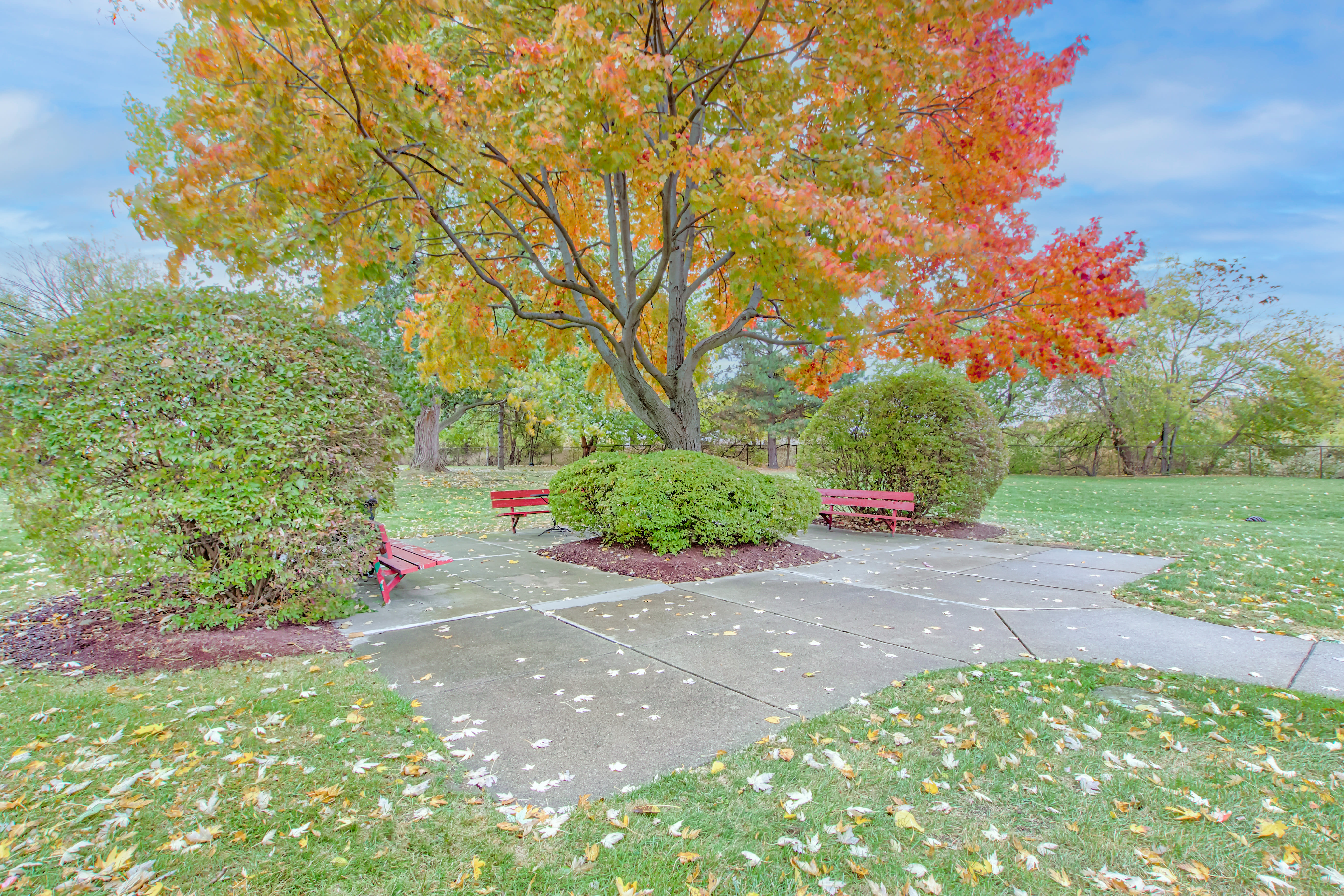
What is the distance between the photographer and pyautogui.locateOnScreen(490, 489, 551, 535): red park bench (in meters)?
9.80

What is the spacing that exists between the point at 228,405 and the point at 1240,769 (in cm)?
601

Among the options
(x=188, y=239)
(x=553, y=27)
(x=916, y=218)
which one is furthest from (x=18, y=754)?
(x=916, y=218)

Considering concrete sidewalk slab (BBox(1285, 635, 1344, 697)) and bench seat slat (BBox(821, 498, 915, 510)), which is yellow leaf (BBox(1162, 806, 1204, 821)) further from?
bench seat slat (BBox(821, 498, 915, 510))

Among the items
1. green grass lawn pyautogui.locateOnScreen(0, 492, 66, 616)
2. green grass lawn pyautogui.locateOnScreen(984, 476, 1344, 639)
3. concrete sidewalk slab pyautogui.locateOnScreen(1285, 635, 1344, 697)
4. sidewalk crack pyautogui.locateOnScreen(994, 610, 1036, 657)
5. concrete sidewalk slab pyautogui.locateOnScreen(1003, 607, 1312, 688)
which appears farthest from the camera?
green grass lawn pyautogui.locateOnScreen(0, 492, 66, 616)

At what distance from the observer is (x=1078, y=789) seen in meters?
2.49

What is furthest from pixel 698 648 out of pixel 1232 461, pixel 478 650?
pixel 1232 461

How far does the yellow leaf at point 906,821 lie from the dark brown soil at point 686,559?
409cm

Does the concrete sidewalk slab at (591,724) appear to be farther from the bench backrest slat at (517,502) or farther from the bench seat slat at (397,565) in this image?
the bench backrest slat at (517,502)

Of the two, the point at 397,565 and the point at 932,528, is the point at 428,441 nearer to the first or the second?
the point at 397,565

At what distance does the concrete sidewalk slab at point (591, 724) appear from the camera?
2.62 m

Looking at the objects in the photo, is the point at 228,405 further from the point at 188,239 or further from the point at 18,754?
the point at 18,754

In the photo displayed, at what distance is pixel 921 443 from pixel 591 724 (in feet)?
27.5

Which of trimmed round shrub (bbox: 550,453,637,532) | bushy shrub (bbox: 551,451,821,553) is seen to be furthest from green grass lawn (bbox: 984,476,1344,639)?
trimmed round shrub (bbox: 550,453,637,532)

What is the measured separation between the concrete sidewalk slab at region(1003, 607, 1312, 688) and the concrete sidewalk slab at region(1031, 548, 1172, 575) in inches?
80.1
